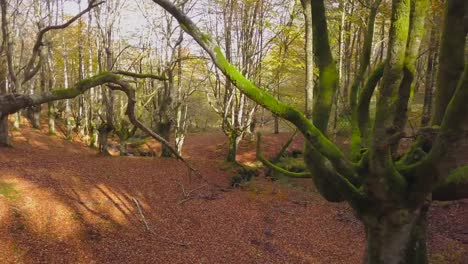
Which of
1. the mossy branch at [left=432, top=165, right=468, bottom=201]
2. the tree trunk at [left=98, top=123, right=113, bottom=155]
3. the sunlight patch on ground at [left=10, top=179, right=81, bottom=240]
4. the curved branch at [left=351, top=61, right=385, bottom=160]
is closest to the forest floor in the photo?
the sunlight patch on ground at [left=10, top=179, right=81, bottom=240]

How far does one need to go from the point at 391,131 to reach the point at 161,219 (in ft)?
25.3

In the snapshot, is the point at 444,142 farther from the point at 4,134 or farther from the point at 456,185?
the point at 4,134

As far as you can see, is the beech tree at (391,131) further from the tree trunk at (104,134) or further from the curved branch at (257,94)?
the tree trunk at (104,134)

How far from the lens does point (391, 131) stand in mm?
3766

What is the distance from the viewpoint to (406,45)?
144 inches

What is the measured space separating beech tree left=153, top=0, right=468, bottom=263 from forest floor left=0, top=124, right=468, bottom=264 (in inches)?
169

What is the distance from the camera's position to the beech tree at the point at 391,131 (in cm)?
351

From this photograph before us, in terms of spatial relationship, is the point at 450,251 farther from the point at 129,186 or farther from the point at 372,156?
the point at 129,186

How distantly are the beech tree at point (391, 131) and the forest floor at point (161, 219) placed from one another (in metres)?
4.30

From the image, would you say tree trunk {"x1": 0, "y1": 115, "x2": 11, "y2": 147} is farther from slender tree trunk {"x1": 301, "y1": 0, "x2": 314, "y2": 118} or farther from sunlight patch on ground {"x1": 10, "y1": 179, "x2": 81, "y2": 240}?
slender tree trunk {"x1": 301, "y1": 0, "x2": 314, "y2": 118}

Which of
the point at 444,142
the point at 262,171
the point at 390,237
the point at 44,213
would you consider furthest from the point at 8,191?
the point at 262,171

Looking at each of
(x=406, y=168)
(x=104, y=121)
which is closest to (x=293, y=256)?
(x=406, y=168)

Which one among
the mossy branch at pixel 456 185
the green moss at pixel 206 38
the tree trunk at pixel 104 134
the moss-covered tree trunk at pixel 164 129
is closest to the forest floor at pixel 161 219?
the tree trunk at pixel 104 134

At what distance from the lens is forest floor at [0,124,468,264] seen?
734cm
